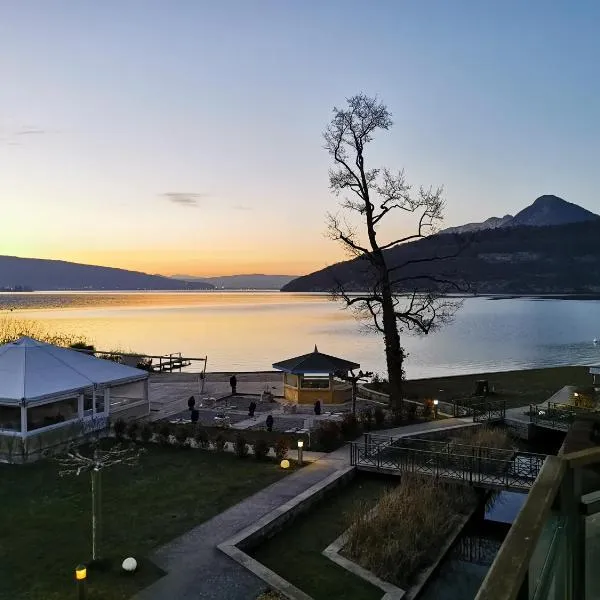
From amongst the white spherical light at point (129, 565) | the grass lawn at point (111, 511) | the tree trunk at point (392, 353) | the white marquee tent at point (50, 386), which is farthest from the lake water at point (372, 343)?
the white spherical light at point (129, 565)

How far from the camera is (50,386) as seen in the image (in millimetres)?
19422

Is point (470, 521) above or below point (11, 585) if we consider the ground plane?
below

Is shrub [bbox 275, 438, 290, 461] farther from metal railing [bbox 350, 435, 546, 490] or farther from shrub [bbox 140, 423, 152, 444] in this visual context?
shrub [bbox 140, 423, 152, 444]

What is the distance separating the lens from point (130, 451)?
1902cm

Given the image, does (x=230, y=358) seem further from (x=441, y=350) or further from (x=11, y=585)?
(x=11, y=585)

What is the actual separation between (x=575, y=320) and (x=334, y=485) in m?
116

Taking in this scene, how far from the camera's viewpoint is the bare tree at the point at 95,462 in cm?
1087

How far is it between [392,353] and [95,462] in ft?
55.1

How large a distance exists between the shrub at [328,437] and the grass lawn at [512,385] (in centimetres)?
1047

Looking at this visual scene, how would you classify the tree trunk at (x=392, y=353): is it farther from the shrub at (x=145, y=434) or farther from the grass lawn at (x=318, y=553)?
the shrub at (x=145, y=434)

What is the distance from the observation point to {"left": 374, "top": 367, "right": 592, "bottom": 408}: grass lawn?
2997 centimetres

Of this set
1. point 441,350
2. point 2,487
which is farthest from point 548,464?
point 441,350

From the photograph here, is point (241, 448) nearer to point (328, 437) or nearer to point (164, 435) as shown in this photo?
point (328, 437)

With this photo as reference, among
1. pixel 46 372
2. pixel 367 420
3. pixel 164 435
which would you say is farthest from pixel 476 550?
pixel 46 372
